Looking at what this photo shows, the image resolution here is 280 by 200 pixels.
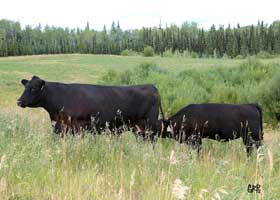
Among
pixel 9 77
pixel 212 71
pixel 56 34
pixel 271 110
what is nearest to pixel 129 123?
pixel 271 110

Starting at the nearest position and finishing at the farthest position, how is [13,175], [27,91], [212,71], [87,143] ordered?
[13,175] → [87,143] → [27,91] → [212,71]

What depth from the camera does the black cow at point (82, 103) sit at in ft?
28.3

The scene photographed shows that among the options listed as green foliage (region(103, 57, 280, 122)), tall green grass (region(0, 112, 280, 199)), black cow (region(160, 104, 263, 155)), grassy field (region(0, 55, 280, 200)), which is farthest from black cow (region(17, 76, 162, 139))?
green foliage (region(103, 57, 280, 122))

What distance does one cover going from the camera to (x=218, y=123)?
27.8ft

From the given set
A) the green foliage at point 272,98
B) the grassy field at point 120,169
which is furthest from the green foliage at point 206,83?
the grassy field at point 120,169

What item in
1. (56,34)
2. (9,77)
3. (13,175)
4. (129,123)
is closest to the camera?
(13,175)

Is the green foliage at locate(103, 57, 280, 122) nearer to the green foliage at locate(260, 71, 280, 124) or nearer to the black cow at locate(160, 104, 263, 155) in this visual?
the green foliage at locate(260, 71, 280, 124)

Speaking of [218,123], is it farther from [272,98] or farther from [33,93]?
[272,98]

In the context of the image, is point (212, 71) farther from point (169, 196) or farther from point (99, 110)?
point (169, 196)

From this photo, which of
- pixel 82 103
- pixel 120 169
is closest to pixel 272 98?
pixel 82 103

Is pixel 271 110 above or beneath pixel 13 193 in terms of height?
beneath

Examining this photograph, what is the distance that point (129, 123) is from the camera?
31.6 feet

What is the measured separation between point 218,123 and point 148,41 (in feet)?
361

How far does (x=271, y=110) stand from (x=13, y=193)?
1436 cm
